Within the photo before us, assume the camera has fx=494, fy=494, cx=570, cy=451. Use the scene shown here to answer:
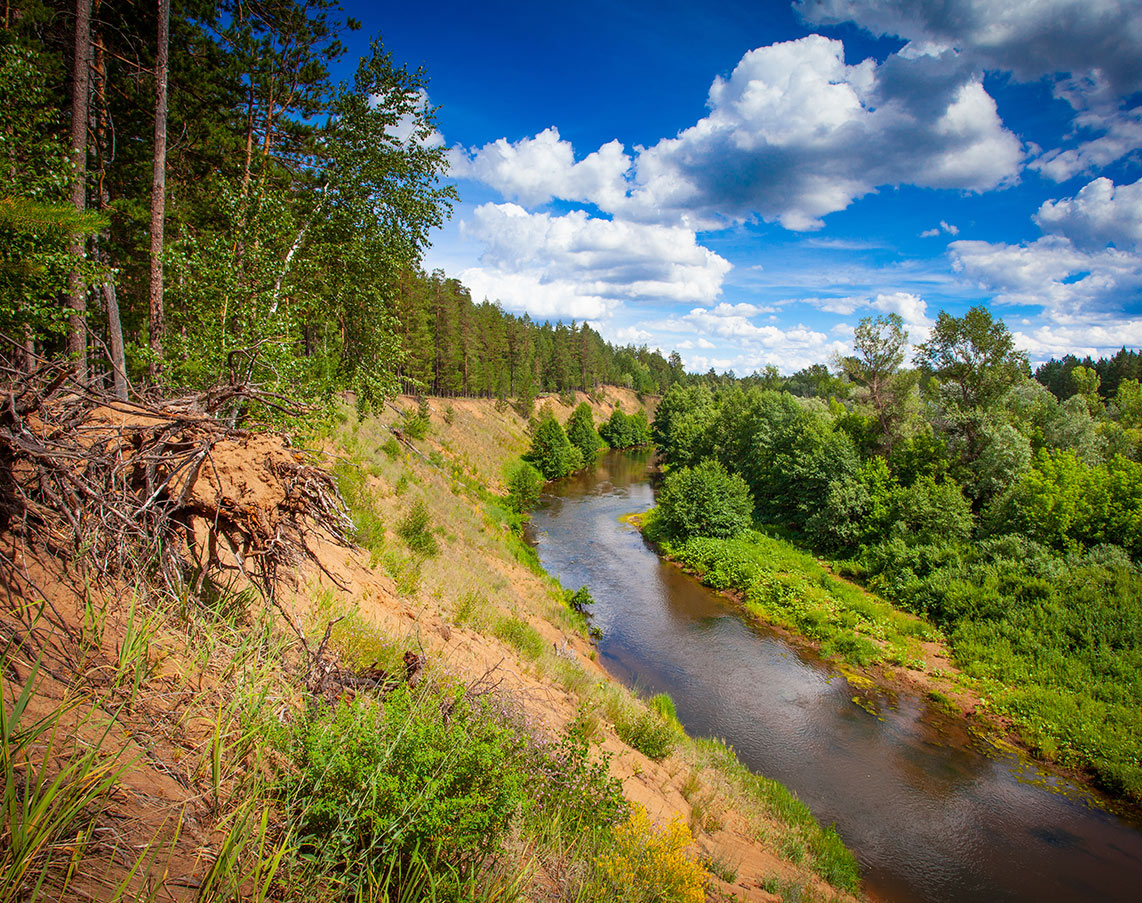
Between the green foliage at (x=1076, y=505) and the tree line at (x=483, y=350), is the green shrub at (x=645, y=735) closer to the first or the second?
the tree line at (x=483, y=350)

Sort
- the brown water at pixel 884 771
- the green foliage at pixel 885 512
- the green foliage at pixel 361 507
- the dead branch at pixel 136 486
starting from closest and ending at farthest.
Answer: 1. the dead branch at pixel 136 486
2. the brown water at pixel 884 771
3. the green foliage at pixel 361 507
4. the green foliage at pixel 885 512

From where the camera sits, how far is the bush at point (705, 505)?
97.6 ft

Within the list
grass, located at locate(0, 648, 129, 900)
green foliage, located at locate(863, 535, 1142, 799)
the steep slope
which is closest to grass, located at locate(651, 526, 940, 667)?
green foliage, located at locate(863, 535, 1142, 799)

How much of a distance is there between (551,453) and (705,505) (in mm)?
22912

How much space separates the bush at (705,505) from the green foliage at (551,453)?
18.8 m

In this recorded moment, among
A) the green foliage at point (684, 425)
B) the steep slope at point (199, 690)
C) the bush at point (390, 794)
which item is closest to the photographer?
the steep slope at point (199, 690)

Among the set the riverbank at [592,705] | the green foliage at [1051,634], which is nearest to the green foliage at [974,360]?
the green foliage at [1051,634]

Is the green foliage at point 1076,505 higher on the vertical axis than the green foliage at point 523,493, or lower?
higher

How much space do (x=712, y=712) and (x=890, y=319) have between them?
2375cm

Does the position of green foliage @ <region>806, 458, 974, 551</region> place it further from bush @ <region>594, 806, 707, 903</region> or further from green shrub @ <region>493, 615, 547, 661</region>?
bush @ <region>594, 806, 707, 903</region>

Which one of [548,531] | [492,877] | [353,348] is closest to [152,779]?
[492,877]

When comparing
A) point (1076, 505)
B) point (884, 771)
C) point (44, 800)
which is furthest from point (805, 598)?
point (44, 800)

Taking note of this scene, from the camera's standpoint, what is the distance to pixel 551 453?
5044cm

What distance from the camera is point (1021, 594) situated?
18.7m
